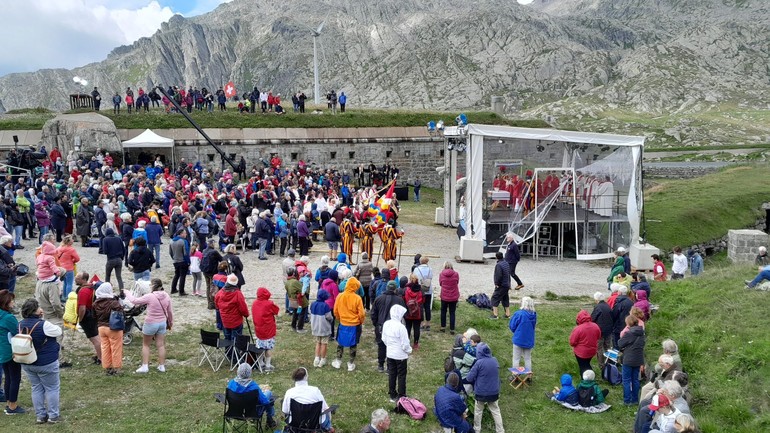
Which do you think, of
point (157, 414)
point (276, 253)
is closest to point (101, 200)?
point (276, 253)

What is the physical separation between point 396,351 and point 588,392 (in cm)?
312

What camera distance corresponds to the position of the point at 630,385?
9516mm

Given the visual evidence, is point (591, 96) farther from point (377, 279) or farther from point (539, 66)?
point (377, 279)

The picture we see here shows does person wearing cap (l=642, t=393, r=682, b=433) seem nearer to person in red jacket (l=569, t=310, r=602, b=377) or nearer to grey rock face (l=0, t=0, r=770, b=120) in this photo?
person in red jacket (l=569, t=310, r=602, b=377)

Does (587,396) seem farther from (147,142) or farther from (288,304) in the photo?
(147,142)

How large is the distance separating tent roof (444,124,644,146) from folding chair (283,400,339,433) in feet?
46.8

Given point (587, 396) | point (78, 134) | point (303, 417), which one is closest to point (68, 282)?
point (303, 417)

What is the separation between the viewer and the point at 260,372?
9.82m

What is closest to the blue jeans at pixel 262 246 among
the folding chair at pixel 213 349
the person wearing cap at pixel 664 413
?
the folding chair at pixel 213 349

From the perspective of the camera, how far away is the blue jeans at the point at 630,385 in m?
9.41

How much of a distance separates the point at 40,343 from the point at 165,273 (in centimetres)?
832

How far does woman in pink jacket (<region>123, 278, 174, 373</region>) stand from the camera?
9.32 metres

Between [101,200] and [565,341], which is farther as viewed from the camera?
[101,200]

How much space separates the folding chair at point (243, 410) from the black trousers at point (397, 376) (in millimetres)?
2093
